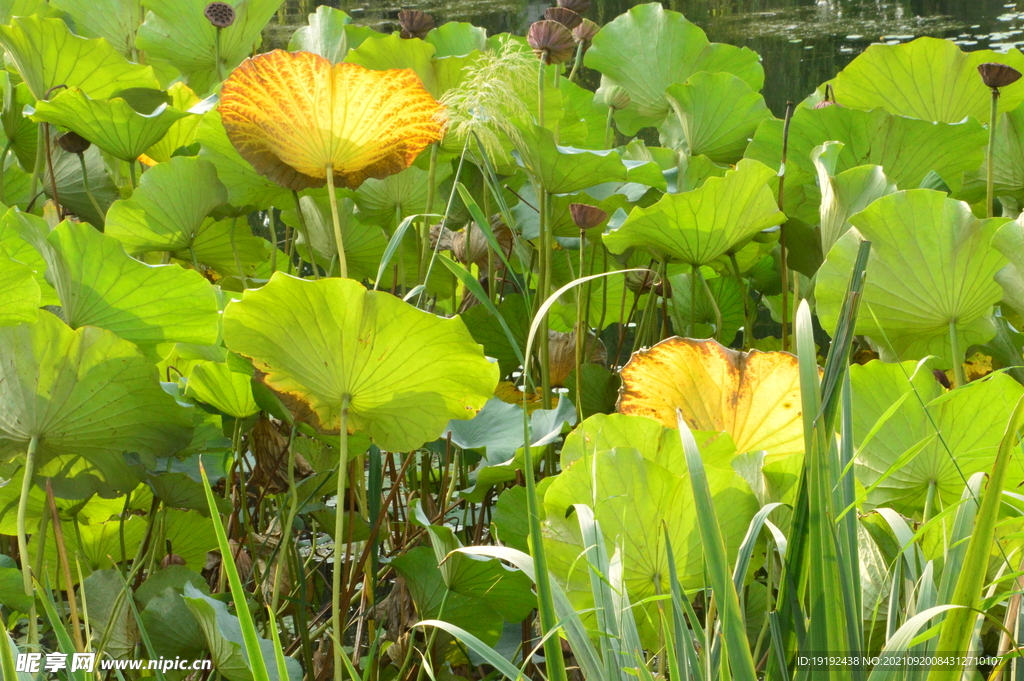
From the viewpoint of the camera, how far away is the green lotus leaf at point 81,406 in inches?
23.1

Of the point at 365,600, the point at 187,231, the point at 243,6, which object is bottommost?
the point at 365,600

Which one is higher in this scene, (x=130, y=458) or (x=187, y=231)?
(x=187, y=231)

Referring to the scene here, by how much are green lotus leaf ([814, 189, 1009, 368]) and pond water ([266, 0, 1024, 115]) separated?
1.86 meters

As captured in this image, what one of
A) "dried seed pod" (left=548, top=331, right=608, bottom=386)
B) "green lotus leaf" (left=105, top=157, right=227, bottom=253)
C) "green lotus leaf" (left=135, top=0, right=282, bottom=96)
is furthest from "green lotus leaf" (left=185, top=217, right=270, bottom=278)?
"dried seed pod" (left=548, top=331, right=608, bottom=386)

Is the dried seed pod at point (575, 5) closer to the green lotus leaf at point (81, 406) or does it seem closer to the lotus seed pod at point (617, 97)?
the lotus seed pod at point (617, 97)

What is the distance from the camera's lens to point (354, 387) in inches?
23.3

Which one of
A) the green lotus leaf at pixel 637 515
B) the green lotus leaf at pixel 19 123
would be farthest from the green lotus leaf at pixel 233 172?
the green lotus leaf at pixel 637 515

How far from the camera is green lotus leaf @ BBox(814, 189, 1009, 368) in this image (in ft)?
2.19

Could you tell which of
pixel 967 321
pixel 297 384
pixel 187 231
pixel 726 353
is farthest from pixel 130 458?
pixel 967 321

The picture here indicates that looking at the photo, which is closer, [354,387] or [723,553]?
[723,553]

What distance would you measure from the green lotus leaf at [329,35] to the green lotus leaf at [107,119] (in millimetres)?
260

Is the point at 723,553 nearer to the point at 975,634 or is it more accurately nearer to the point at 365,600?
the point at 975,634

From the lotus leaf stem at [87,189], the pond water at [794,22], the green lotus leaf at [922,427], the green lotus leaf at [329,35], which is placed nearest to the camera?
the green lotus leaf at [922,427]

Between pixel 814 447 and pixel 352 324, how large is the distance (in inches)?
11.8
